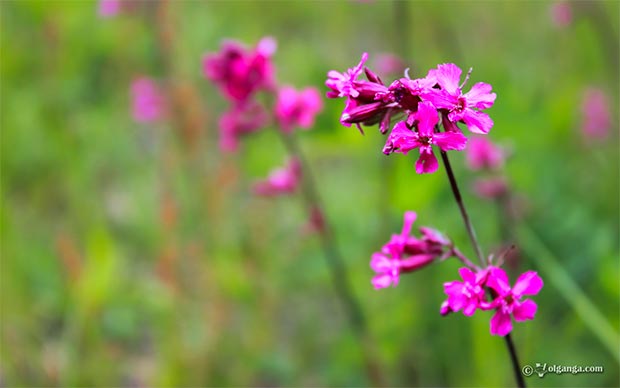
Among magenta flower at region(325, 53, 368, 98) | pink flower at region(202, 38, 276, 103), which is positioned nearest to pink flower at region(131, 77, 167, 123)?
pink flower at region(202, 38, 276, 103)

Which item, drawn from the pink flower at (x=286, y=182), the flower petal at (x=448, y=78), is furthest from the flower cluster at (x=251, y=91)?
the flower petal at (x=448, y=78)

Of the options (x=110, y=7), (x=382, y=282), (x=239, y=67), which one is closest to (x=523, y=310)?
(x=382, y=282)

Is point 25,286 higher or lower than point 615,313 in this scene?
higher

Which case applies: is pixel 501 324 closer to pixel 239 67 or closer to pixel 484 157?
pixel 239 67

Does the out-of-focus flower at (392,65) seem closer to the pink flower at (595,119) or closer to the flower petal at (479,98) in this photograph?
the pink flower at (595,119)

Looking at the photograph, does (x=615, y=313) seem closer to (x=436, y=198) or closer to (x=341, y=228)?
(x=436, y=198)

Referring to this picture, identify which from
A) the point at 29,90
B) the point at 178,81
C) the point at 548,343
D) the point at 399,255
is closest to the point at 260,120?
the point at 178,81
